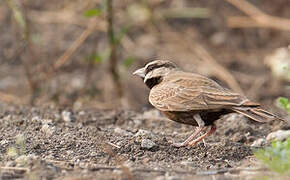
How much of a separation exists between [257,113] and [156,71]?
5.25 feet

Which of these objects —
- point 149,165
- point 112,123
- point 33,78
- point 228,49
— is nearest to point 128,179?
point 149,165

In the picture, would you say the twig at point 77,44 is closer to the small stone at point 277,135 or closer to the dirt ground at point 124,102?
the dirt ground at point 124,102

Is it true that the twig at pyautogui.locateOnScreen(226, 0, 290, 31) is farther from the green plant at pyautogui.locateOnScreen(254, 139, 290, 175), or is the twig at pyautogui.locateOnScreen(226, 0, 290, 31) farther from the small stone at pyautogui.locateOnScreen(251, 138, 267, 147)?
the green plant at pyautogui.locateOnScreen(254, 139, 290, 175)

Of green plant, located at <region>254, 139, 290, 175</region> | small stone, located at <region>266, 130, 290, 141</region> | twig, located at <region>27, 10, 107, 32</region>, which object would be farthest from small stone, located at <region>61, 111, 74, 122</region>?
twig, located at <region>27, 10, 107, 32</region>

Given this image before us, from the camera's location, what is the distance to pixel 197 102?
5.51 m

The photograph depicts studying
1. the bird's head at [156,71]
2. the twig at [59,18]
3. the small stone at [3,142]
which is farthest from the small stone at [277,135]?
the twig at [59,18]

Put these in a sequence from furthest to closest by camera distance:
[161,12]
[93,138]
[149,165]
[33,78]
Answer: [161,12] < [33,78] < [93,138] < [149,165]

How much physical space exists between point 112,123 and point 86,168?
2.62m

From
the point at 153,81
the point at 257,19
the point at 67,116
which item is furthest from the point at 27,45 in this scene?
the point at 257,19

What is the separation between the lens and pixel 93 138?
5.54 meters

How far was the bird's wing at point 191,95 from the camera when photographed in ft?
17.6

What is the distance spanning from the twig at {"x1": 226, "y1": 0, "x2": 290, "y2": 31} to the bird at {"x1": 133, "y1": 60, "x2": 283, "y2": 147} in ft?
16.2

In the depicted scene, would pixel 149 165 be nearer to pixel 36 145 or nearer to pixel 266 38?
pixel 36 145

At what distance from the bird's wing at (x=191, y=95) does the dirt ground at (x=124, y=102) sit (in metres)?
0.38
